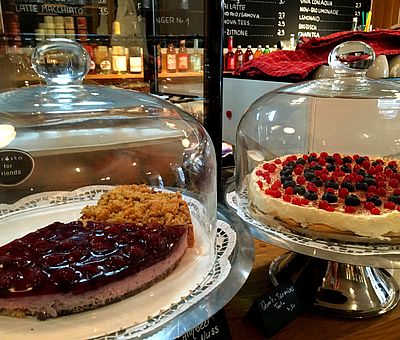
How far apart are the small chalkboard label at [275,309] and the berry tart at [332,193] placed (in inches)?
5.9

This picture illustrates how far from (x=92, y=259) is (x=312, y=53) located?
1.76 m

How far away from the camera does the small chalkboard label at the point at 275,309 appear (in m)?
0.84

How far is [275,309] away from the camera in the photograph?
86cm

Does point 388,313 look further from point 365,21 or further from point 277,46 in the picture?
point 365,21

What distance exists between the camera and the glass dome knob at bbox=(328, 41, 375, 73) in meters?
1.10

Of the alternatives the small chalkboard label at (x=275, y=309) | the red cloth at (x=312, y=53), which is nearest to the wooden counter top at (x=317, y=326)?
the small chalkboard label at (x=275, y=309)

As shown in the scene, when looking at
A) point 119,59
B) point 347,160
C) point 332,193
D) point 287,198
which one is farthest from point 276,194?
point 119,59

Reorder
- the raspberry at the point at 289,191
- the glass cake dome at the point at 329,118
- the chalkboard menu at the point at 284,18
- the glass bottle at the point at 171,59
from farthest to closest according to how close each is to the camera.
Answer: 1. the chalkboard menu at the point at 284,18
2. the glass bottle at the point at 171,59
3. the glass cake dome at the point at 329,118
4. the raspberry at the point at 289,191

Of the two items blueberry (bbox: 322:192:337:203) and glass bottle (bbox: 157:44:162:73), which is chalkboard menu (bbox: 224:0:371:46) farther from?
blueberry (bbox: 322:192:337:203)

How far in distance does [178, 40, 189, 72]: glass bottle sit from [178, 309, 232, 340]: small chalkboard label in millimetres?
1565

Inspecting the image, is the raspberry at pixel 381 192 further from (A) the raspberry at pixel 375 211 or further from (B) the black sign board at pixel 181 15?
(B) the black sign board at pixel 181 15

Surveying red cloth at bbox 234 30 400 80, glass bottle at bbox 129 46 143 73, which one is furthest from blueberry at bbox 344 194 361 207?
glass bottle at bbox 129 46 143 73

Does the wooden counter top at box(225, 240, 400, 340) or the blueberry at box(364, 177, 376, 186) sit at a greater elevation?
the blueberry at box(364, 177, 376, 186)

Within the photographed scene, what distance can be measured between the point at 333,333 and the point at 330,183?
1.23ft
